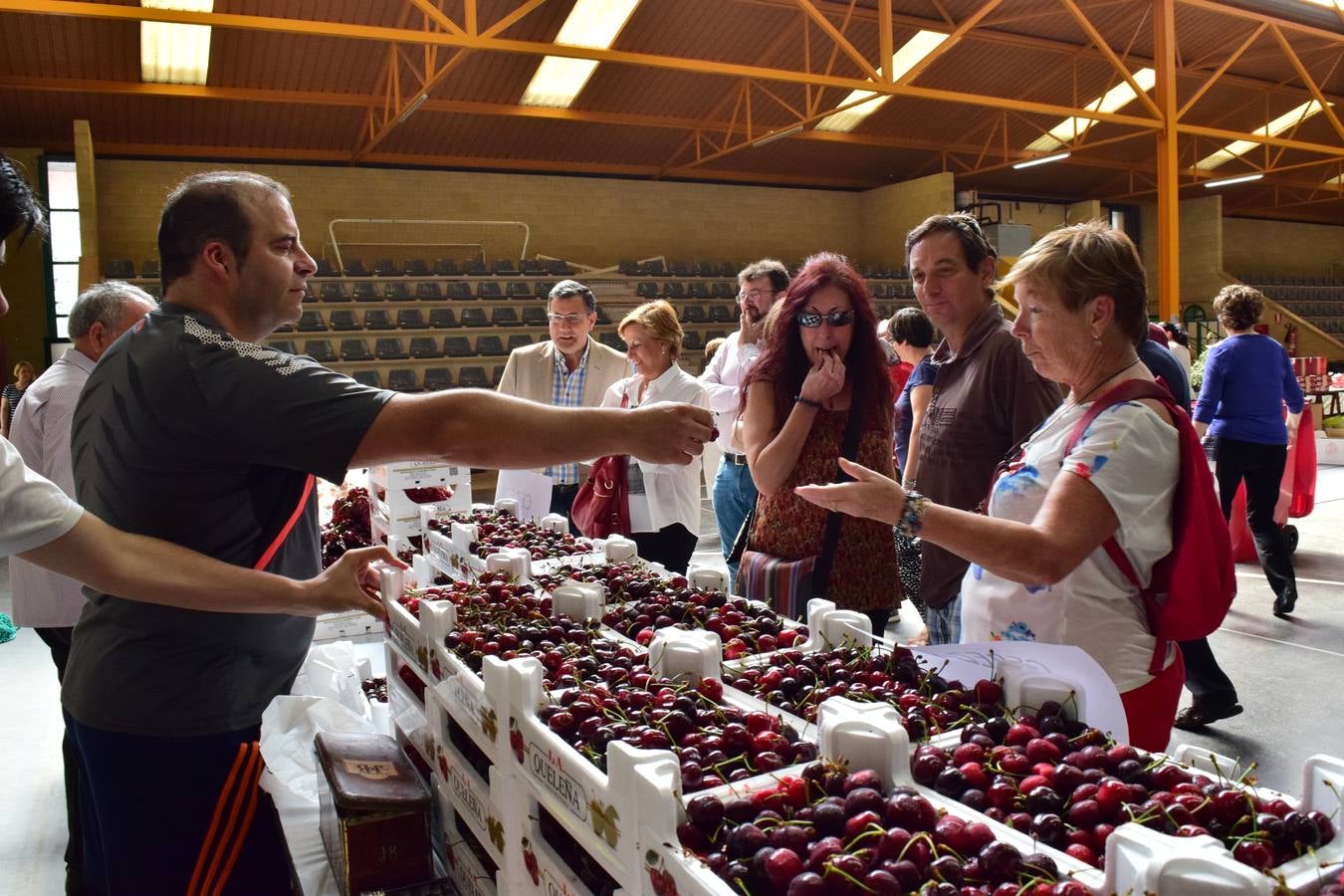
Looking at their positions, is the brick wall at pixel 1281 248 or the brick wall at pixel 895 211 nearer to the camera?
the brick wall at pixel 895 211

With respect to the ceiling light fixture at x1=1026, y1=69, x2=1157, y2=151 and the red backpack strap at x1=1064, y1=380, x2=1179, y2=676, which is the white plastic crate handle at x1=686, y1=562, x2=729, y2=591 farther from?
the ceiling light fixture at x1=1026, y1=69, x2=1157, y2=151

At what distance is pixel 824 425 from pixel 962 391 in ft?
1.23

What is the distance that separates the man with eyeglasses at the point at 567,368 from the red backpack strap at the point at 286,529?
2.57m

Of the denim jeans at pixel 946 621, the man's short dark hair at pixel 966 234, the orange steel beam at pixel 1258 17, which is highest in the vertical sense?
the orange steel beam at pixel 1258 17

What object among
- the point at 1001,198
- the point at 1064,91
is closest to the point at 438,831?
the point at 1064,91

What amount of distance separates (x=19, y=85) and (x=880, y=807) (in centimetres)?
1332

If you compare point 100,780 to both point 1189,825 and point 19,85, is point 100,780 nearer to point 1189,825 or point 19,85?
point 1189,825

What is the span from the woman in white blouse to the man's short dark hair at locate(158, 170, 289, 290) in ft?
6.42

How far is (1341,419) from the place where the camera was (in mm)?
11297

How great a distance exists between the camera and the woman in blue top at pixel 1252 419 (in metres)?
5.09

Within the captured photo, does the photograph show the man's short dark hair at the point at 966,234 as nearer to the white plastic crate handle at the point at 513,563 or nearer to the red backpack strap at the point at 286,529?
the white plastic crate handle at the point at 513,563

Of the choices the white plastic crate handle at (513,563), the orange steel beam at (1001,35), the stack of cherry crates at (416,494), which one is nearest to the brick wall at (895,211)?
the orange steel beam at (1001,35)

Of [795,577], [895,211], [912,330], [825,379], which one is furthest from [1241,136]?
[795,577]

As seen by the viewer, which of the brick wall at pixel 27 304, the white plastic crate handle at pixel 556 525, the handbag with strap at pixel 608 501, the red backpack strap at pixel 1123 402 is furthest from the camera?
the brick wall at pixel 27 304
